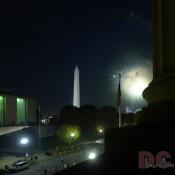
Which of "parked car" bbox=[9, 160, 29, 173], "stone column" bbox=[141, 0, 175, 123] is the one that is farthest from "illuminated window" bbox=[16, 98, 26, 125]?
"stone column" bbox=[141, 0, 175, 123]

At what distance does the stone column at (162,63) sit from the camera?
752cm

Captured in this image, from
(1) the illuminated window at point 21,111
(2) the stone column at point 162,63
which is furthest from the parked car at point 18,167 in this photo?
(1) the illuminated window at point 21,111

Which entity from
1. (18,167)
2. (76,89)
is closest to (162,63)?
(18,167)

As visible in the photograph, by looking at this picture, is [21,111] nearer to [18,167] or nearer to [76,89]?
[76,89]

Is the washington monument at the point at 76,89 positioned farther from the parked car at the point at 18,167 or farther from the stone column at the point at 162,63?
the stone column at the point at 162,63

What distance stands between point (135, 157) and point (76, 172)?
1090 millimetres

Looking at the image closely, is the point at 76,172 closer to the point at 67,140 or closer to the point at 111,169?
the point at 111,169

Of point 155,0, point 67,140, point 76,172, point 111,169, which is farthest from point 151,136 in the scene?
point 67,140

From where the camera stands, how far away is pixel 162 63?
800 centimetres

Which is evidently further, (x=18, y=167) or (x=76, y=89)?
(x=76, y=89)

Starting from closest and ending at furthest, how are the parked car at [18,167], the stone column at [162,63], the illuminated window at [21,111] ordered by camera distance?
the stone column at [162,63], the parked car at [18,167], the illuminated window at [21,111]

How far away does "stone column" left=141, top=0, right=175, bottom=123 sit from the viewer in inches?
296

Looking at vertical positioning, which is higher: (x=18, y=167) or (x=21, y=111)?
(x=21, y=111)

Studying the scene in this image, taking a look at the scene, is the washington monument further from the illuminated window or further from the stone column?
the stone column
